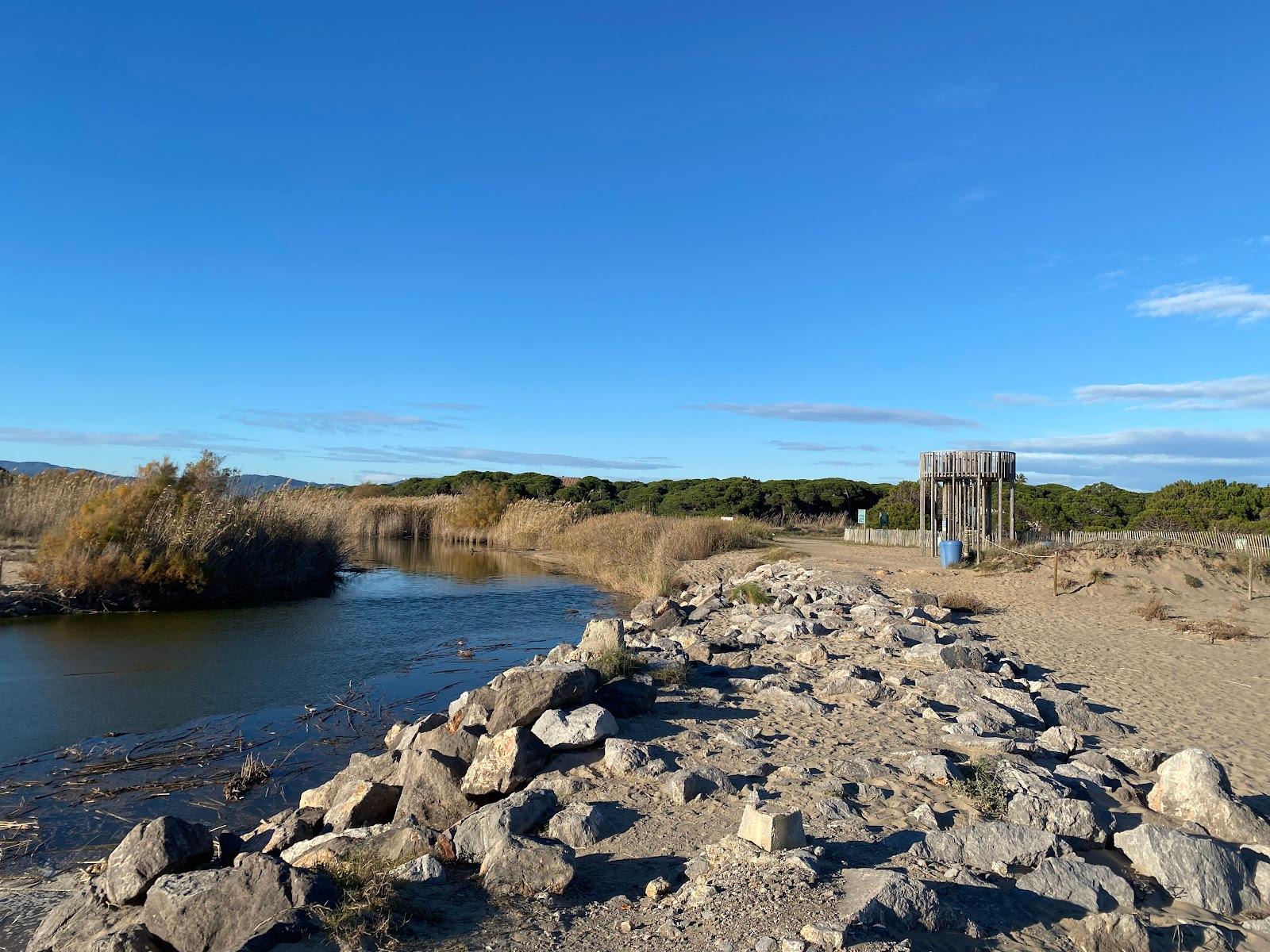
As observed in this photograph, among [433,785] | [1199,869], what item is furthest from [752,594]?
[1199,869]

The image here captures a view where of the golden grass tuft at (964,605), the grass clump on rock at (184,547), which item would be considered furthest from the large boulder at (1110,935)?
the grass clump on rock at (184,547)

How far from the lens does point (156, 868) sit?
13.4ft

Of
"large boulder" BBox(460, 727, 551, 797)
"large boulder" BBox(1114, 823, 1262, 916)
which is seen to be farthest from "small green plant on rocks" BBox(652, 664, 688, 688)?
"large boulder" BBox(1114, 823, 1262, 916)

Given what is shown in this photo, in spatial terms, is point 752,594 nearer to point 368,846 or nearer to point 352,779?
point 352,779

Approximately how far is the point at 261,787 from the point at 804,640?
6.80m

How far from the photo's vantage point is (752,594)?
16.0 m

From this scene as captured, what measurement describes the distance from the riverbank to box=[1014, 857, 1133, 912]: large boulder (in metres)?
0.01

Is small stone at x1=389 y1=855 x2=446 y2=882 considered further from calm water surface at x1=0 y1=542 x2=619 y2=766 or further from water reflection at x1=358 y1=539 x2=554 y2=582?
water reflection at x1=358 y1=539 x2=554 y2=582

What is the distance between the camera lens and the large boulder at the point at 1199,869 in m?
4.40

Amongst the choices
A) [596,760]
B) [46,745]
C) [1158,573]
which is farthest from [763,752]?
[1158,573]

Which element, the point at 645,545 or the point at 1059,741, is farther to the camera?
the point at 645,545

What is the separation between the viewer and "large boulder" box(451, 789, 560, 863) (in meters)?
4.54

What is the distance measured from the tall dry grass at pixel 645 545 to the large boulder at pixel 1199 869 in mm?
16215

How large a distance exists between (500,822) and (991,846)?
2675mm
